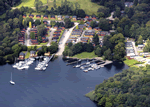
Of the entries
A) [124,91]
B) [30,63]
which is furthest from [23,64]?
[124,91]

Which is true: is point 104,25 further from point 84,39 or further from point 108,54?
point 108,54

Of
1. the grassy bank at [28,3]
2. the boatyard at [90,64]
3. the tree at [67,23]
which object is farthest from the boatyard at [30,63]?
the grassy bank at [28,3]

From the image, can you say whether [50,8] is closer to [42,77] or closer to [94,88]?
[42,77]

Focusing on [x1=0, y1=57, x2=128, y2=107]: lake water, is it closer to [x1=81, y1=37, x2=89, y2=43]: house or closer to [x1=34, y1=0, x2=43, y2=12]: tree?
[x1=81, y1=37, x2=89, y2=43]: house

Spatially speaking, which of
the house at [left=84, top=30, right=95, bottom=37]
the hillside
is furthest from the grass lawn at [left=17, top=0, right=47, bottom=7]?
the house at [left=84, top=30, right=95, bottom=37]

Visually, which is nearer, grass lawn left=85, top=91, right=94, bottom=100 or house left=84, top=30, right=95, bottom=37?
grass lawn left=85, top=91, right=94, bottom=100

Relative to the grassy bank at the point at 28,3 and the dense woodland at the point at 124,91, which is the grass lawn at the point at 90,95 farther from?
the grassy bank at the point at 28,3

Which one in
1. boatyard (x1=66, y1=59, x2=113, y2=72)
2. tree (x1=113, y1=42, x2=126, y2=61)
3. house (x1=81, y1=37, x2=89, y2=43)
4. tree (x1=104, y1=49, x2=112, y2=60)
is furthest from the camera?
house (x1=81, y1=37, x2=89, y2=43)
